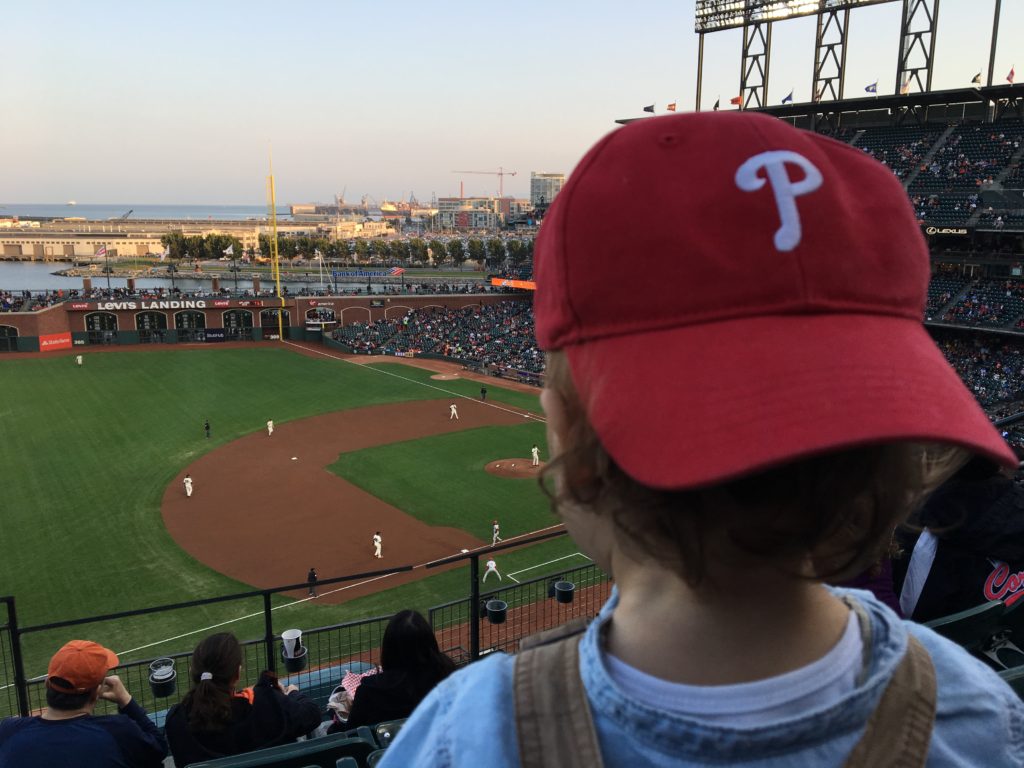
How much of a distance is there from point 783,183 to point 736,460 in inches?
17.2

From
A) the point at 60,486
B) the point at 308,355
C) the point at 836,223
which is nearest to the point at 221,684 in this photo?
the point at 836,223

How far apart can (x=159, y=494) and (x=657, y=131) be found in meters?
24.5

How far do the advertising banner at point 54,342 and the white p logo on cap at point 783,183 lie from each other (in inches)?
2060

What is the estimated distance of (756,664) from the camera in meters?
1.03

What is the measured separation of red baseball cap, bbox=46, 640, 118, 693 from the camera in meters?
Answer: 3.84

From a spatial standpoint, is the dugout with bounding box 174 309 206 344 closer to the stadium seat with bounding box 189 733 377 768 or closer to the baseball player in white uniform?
the baseball player in white uniform

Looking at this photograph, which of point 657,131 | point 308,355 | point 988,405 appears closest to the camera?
point 657,131

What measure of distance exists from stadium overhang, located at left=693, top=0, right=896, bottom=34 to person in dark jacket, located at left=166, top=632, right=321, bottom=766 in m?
42.9

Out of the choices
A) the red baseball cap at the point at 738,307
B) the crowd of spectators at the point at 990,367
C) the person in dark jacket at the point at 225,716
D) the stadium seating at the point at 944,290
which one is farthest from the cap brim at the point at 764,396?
the stadium seating at the point at 944,290

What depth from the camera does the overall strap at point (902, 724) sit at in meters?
1.00

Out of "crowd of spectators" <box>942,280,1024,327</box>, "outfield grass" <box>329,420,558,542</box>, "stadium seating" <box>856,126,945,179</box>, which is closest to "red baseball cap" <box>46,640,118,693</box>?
"outfield grass" <box>329,420,558,542</box>

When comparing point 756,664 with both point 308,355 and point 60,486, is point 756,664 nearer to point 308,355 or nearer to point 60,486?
point 60,486

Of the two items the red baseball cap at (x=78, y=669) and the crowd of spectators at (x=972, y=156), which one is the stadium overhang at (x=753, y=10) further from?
the red baseball cap at (x=78, y=669)

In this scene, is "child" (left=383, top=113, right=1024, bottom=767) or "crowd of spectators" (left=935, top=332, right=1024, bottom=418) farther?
"crowd of spectators" (left=935, top=332, right=1024, bottom=418)
